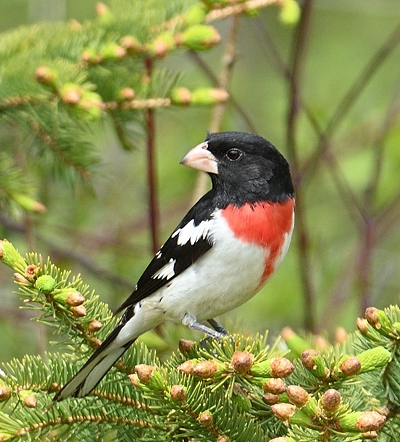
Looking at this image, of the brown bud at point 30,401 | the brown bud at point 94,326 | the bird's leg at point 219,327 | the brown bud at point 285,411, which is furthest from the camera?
the bird's leg at point 219,327

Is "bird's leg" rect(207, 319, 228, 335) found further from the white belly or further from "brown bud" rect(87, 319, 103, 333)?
"brown bud" rect(87, 319, 103, 333)

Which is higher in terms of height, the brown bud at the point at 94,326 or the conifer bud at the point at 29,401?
the brown bud at the point at 94,326

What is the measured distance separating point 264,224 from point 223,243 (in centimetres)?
17

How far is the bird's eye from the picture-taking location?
3018mm

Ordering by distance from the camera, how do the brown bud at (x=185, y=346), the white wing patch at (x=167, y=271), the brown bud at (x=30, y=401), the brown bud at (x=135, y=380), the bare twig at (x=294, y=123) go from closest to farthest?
1. the brown bud at (x=30, y=401)
2. the brown bud at (x=135, y=380)
3. the brown bud at (x=185, y=346)
4. the white wing patch at (x=167, y=271)
5. the bare twig at (x=294, y=123)

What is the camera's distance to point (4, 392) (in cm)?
192

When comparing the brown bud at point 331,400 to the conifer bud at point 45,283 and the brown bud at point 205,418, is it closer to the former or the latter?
the brown bud at point 205,418

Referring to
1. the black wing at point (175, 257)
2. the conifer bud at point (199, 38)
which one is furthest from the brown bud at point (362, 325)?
the conifer bud at point (199, 38)

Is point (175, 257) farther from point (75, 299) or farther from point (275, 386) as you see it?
point (275, 386)

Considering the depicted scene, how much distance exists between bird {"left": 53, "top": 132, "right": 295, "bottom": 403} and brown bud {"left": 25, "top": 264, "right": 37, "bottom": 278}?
668mm

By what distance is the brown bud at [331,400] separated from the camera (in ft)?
5.46

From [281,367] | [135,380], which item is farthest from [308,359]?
[135,380]

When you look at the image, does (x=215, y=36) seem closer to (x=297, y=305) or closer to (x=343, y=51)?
(x=297, y=305)

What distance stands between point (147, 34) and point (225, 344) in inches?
62.4
